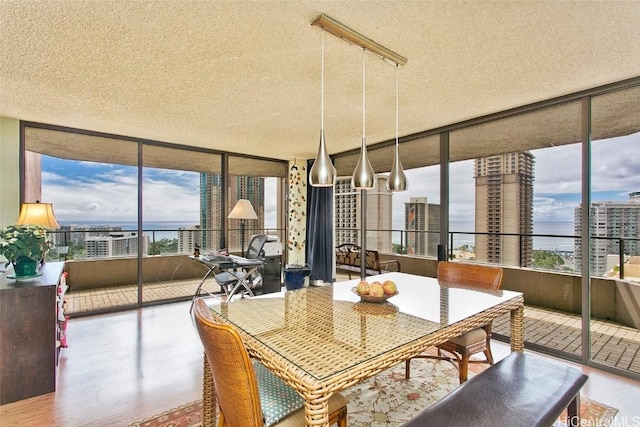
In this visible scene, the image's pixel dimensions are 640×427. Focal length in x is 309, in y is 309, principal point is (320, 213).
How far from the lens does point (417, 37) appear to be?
1843 mm

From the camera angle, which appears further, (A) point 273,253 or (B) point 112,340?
(A) point 273,253

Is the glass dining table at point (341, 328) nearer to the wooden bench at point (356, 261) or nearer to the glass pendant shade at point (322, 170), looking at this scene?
the glass pendant shade at point (322, 170)

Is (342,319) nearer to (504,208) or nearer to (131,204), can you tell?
(504,208)

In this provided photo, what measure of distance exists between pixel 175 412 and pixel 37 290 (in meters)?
1.34

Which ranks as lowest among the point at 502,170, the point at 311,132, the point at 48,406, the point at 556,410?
the point at 48,406

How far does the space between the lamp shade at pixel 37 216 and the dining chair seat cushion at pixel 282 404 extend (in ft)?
9.37

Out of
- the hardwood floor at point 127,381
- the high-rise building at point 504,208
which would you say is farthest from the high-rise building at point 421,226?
the hardwood floor at point 127,381

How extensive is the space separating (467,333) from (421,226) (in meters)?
2.63

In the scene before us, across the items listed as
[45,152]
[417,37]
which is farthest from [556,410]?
[45,152]

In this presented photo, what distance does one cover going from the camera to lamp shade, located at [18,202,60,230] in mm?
2916

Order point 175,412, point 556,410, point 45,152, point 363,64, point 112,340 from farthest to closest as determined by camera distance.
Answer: point 45,152 < point 112,340 < point 363,64 < point 175,412 < point 556,410

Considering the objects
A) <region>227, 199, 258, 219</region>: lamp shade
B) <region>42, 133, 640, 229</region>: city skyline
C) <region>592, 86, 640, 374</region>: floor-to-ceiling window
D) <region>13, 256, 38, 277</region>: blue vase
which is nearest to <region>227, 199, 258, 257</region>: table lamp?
<region>227, 199, 258, 219</region>: lamp shade

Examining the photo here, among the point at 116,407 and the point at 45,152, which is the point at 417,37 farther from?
the point at 45,152

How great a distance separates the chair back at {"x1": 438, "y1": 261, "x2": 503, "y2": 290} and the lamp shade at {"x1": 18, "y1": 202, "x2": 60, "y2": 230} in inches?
143
